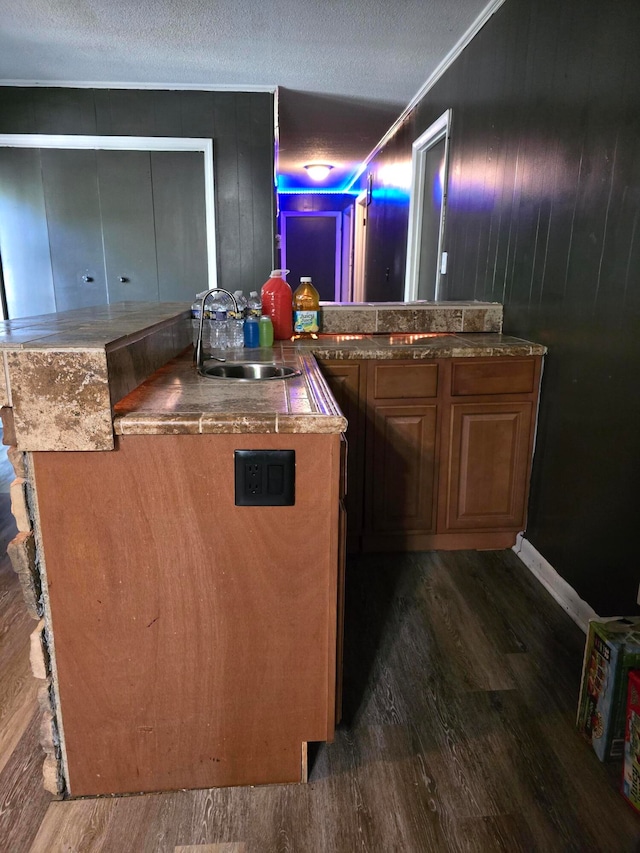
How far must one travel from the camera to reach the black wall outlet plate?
1.15 m

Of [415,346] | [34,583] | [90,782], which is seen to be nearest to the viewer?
[34,583]

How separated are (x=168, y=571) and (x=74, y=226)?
3815 millimetres

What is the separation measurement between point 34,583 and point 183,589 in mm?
301

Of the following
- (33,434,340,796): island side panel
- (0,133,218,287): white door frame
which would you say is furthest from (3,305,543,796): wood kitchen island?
(0,133,218,287): white door frame

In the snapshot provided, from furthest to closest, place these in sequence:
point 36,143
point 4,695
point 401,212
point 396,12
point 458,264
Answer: point 401,212, point 36,143, point 458,264, point 396,12, point 4,695

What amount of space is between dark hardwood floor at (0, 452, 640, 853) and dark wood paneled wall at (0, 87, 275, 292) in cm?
314

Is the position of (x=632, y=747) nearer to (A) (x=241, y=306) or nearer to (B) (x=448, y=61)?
(A) (x=241, y=306)

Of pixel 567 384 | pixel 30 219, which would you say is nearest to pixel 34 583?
pixel 567 384

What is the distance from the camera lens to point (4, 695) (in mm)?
1638

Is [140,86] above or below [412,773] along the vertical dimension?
above

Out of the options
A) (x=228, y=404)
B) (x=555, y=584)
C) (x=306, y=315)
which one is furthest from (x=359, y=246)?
(x=228, y=404)

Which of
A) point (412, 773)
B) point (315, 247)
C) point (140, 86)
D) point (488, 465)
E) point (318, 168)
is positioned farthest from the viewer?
point (315, 247)

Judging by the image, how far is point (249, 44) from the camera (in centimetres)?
319

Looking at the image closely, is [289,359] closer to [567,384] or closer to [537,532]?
[567,384]
